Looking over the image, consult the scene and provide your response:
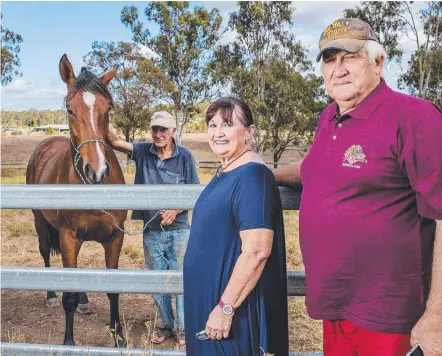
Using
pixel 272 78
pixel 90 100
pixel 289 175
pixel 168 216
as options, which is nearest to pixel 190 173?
pixel 168 216

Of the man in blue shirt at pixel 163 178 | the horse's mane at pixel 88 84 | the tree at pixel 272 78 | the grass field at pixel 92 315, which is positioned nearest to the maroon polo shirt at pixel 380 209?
the grass field at pixel 92 315

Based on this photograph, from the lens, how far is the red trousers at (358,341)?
6.34ft

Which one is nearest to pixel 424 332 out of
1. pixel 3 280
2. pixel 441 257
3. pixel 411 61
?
pixel 441 257

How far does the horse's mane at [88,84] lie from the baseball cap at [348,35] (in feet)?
9.56

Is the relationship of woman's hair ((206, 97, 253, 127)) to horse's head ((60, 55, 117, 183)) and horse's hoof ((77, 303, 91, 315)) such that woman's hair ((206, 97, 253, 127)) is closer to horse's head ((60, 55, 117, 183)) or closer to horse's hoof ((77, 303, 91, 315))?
horse's head ((60, 55, 117, 183))

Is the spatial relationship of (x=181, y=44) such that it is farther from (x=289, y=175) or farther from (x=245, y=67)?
(x=289, y=175)

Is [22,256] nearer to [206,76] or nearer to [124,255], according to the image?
[124,255]

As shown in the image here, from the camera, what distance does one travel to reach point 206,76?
107 ft

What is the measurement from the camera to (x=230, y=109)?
2.31 m

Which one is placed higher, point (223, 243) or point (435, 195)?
point (435, 195)

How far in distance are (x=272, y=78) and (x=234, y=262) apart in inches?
1128

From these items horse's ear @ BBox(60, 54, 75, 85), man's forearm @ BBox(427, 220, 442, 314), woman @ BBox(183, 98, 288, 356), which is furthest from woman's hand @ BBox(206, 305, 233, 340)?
horse's ear @ BBox(60, 54, 75, 85)

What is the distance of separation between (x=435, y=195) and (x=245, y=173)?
77 cm

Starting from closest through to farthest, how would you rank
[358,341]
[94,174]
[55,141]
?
1. [358,341]
2. [94,174]
3. [55,141]
